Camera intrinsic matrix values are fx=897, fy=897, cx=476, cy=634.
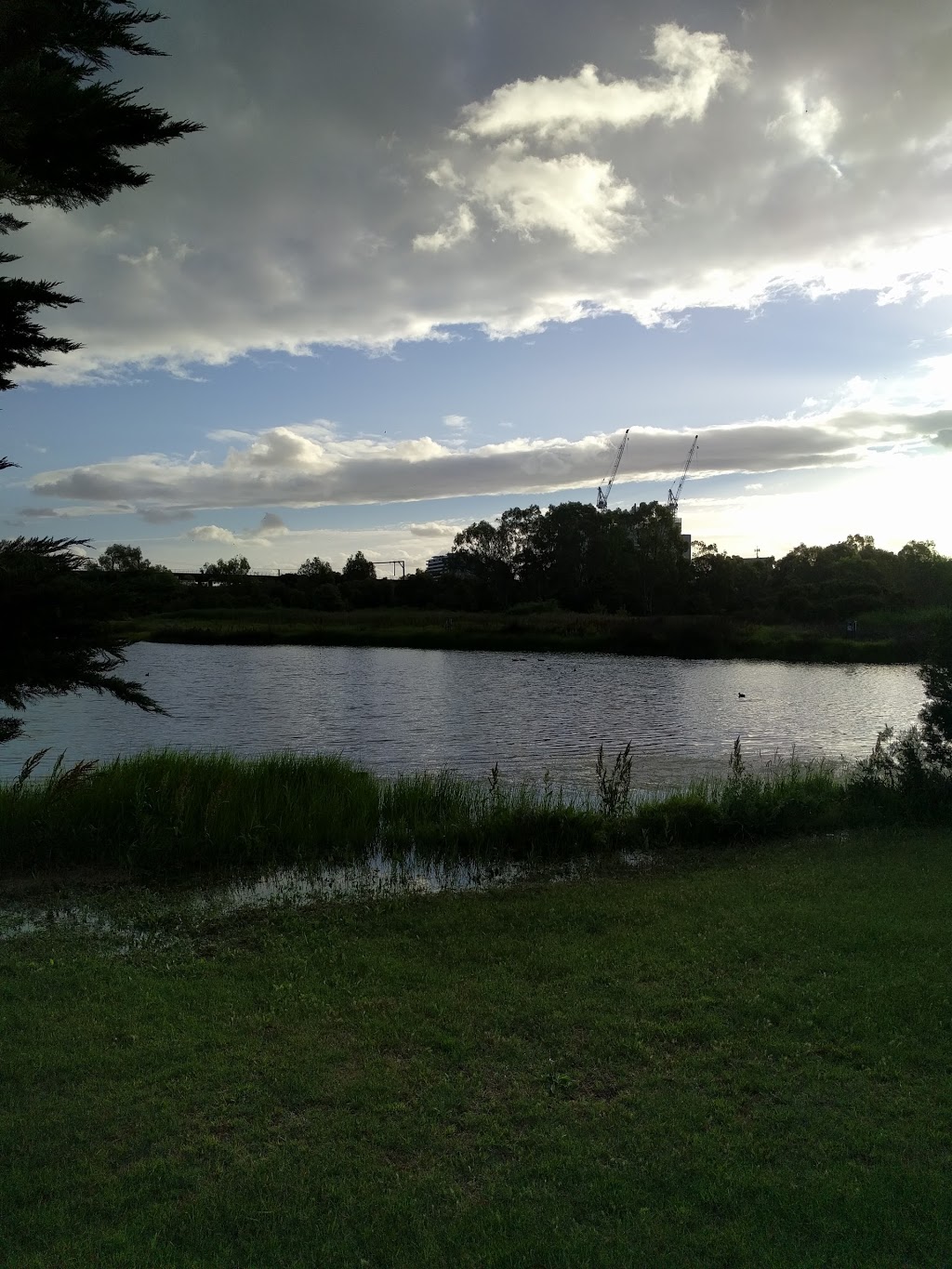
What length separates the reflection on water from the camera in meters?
8.98

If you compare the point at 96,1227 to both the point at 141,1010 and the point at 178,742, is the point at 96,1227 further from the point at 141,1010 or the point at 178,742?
the point at 178,742

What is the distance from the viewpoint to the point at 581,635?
7788 centimetres

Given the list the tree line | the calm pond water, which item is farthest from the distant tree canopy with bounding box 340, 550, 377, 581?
the calm pond water

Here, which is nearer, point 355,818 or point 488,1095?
point 488,1095

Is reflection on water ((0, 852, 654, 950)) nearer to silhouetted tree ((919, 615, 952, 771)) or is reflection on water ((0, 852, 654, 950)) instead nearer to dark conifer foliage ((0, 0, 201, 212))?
silhouetted tree ((919, 615, 952, 771))

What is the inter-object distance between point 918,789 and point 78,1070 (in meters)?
12.5

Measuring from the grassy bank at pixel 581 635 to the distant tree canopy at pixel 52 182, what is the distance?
6345 centimetres

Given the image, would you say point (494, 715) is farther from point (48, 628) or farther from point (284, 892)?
point (48, 628)

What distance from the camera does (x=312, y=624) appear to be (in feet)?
283

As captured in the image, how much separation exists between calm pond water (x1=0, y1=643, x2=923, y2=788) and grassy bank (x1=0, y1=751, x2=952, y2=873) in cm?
533

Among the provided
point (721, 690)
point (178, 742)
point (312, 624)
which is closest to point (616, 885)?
point (178, 742)

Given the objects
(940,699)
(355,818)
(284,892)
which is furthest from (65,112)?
(940,699)

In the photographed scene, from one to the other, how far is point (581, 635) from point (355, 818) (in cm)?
6538

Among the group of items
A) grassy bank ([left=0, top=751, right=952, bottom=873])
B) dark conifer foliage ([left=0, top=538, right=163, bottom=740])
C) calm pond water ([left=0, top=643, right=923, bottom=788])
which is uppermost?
dark conifer foliage ([left=0, top=538, right=163, bottom=740])
